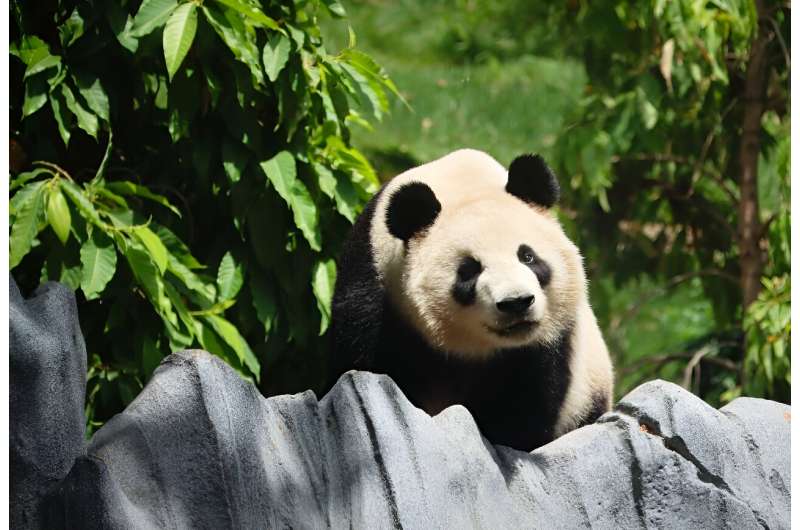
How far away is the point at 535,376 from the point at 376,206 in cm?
76

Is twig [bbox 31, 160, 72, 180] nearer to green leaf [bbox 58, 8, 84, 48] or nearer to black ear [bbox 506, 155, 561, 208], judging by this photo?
green leaf [bbox 58, 8, 84, 48]

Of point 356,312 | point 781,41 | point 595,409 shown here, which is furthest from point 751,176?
point 356,312

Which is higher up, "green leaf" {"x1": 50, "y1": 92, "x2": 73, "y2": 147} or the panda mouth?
"green leaf" {"x1": 50, "y1": 92, "x2": 73, "y2": 147}

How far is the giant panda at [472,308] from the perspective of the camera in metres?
3.41

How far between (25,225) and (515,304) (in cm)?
147

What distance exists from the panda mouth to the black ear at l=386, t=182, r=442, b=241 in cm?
41

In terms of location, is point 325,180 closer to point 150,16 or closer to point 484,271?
point 150,16

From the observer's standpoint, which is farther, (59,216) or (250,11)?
(250,11)

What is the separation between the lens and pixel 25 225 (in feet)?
11.5

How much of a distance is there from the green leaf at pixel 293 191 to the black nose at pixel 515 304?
3.31ft

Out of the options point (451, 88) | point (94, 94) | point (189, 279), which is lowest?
point (451, 88)

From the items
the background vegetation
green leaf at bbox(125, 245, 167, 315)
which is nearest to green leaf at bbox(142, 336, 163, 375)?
the background vegetation

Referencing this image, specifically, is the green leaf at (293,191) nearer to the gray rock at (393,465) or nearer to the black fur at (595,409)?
the black fur at (595,409)

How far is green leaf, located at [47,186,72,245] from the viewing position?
11.5 ft
